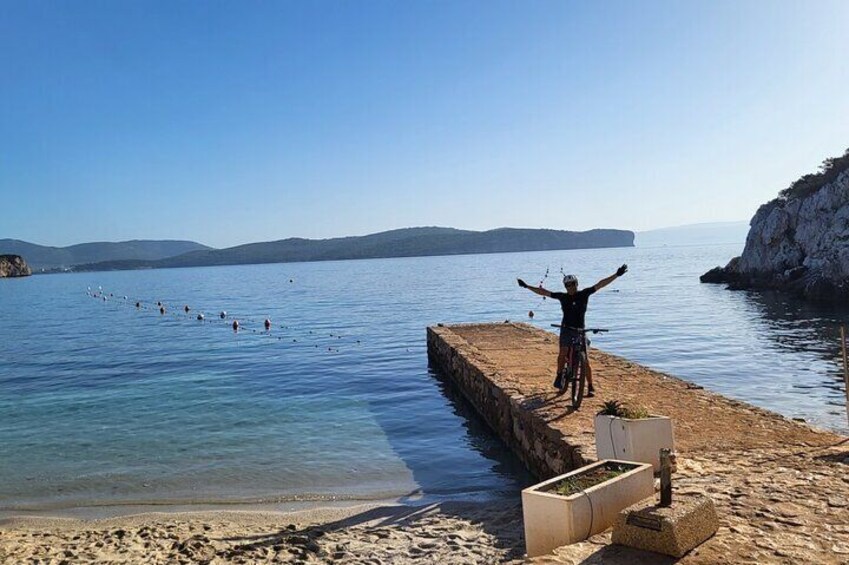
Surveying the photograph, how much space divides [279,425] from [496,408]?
5.23m

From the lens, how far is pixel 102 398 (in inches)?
775

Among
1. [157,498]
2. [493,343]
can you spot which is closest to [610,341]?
[493,343]

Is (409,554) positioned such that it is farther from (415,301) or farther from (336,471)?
(415,301)

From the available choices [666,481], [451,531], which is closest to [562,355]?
[451,531]

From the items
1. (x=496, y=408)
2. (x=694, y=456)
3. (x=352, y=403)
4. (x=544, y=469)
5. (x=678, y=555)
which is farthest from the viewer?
(x=352, y=403)

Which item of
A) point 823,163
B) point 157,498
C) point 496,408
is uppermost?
point 823,163

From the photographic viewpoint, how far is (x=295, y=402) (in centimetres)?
1812

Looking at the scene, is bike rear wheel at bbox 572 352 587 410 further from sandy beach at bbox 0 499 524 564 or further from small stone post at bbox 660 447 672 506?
small stone post at bbox 660 447 672 506

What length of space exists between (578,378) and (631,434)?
363 centimetres

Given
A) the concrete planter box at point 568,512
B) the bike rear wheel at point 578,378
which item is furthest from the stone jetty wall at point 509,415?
the concrete planter box at point 568,512

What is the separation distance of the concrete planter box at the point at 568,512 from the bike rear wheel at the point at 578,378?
14.7 feet

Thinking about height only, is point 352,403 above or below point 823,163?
below

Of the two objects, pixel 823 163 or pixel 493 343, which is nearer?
pixel 493 343

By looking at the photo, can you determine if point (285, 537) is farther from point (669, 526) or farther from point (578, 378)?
point (578, 378)
